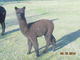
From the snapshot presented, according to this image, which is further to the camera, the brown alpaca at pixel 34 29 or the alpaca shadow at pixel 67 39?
the alpaca shadow at pixel 67 39

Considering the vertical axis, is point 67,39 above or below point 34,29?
below

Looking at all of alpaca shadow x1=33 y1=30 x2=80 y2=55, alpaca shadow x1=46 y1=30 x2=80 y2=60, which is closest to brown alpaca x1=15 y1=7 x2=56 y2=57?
alpaca shadow x1=33 y1=30 x2=80 y2=55

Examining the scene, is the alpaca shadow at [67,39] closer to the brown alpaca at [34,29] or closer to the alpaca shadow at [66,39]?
the alpaca shadow at [66,39]

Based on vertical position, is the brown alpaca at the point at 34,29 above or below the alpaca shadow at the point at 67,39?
above

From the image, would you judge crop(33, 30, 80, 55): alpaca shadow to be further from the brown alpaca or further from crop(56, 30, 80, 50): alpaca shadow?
the brown alpaca

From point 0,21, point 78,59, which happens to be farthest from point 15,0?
point 78,59

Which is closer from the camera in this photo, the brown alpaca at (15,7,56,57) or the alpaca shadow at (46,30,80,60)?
the brown alpaca at (15,7,56,57)

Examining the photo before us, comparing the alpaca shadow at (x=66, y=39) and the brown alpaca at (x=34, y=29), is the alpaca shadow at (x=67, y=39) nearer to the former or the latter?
the alpaca shadow at (x=66, y=39)

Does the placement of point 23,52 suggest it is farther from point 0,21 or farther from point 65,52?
point 0,21

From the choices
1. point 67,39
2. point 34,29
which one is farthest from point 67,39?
point 34,29

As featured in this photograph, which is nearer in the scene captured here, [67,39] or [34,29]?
[34,29]

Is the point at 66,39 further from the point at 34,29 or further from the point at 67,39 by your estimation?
the point at 34,29

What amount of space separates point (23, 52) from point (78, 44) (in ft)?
9.85

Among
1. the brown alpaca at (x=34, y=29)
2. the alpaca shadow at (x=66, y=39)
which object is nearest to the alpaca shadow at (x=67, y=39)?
the alpaca shadow at (x=66, y=39)
